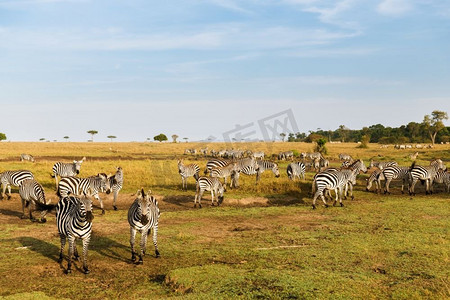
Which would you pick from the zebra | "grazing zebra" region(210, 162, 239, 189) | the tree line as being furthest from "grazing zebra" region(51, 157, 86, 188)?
the tree line

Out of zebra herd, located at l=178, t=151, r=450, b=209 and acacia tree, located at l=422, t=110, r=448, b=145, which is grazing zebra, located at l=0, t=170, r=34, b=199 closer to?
zebra herd, located at l=178, t=151, r=450, b=209

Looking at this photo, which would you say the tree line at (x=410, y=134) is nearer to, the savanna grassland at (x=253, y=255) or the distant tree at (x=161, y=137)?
the distant tree at (x=161, y=137)

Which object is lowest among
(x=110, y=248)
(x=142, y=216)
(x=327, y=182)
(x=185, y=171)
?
(x=110, y=248)

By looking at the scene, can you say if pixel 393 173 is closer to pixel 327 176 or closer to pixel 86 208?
pixel 327 176

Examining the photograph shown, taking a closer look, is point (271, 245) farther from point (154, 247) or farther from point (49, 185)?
point (49, 185)

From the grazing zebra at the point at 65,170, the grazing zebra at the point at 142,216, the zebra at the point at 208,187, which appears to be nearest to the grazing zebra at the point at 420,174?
the zebra at the point at 208,187

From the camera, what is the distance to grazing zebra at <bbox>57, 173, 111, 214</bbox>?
17.2 metres

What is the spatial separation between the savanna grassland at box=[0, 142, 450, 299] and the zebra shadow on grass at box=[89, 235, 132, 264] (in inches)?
1.1

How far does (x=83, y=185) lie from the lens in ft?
59.2

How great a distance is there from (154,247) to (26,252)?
356 centimetres

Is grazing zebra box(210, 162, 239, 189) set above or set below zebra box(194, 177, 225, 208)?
above

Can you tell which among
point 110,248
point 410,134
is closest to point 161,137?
point 410,134

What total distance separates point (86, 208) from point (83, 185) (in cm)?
915

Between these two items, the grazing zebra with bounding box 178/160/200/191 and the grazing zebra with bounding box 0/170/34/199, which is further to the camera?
the grazing zebra with bounding box 178/160/200/191
